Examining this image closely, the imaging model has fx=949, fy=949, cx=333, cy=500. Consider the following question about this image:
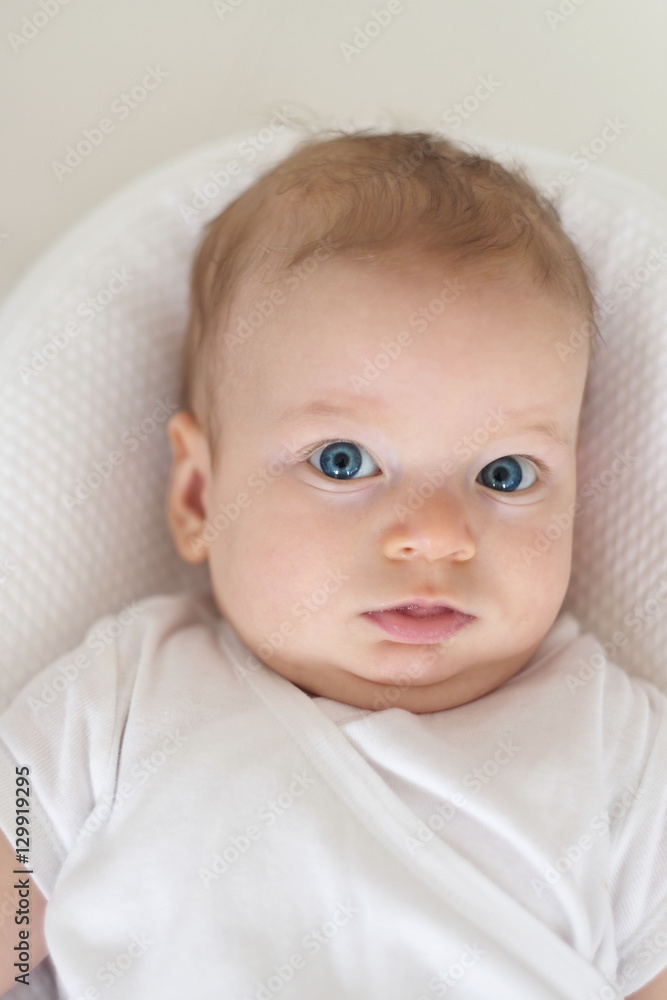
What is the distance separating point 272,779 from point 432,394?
0.46m

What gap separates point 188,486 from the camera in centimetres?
129

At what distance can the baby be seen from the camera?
3.21ft
